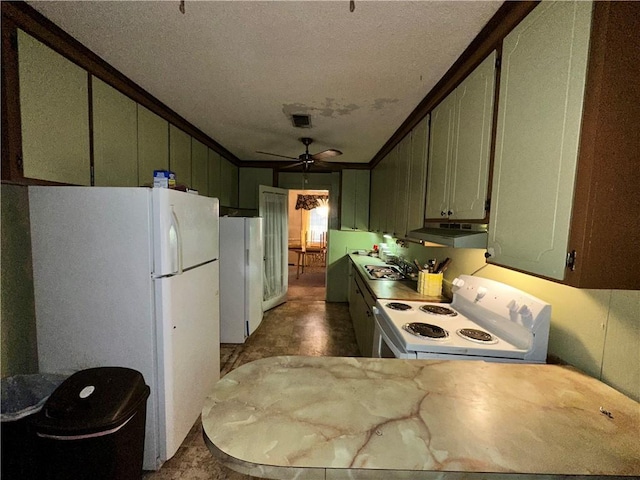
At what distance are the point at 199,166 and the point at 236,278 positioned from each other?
134 centimetres

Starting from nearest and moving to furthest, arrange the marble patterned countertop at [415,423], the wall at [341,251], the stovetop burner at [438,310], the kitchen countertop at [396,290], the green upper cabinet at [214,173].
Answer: the marble patterned countertop at [415,423] < the stovetop burner at [438,310] < the kitchen countertop at [396,290] < the green upper cabinet at [214,173] < the wall at [341,251]

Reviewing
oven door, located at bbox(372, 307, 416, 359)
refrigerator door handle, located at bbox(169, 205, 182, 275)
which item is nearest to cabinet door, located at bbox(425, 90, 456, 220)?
oven door, located at bbox(372, 307, 416, 359)

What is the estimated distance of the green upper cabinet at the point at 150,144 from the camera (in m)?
2.11

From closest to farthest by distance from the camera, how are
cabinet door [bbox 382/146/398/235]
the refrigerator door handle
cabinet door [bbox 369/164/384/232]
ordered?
the refrigerator door handle
cabinet door [bbox 382/146/398/235]
cabinet door [bbox 369/164/384/232]

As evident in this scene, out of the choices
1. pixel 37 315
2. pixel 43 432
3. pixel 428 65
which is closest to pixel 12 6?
pixel 37 315

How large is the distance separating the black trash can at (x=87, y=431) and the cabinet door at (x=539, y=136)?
5.98ft

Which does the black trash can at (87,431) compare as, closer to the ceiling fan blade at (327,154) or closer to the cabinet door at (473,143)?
the cabinet door at (473,143)

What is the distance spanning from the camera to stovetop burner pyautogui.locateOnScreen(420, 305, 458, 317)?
1861 millimetres

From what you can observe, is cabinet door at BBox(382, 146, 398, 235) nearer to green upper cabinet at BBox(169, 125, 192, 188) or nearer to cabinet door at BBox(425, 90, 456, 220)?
cabinet door at BBox(425, 90, 456, 220)

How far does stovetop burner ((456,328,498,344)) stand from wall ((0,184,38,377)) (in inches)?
92.2

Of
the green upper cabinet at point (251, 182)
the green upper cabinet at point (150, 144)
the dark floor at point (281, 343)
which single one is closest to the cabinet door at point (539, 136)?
the dark floor at point (281, 343)

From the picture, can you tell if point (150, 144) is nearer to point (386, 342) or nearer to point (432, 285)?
point (386, 342)

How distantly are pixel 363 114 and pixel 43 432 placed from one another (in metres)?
2.78

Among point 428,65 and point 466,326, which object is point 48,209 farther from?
point 466,326
